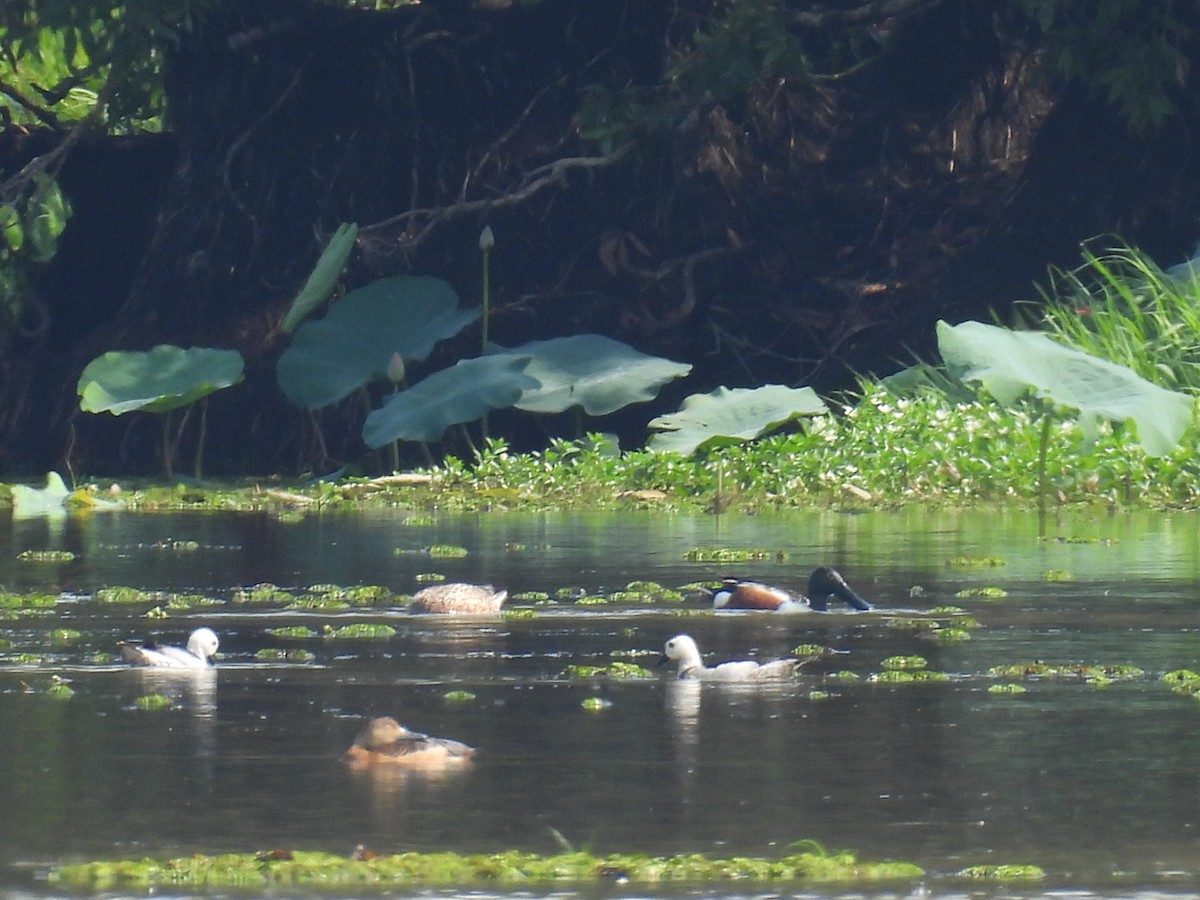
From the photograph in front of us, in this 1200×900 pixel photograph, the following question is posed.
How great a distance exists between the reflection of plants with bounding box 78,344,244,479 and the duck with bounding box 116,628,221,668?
11.5 metres

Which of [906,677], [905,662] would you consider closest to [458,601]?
[905,662]

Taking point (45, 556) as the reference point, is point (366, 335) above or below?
above

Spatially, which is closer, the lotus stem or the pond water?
the pond water

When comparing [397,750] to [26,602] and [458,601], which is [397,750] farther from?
[26,602]

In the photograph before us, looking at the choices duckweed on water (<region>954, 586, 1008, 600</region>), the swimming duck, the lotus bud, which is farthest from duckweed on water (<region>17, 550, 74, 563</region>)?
the lotus bud

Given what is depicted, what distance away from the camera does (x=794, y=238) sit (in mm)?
20891

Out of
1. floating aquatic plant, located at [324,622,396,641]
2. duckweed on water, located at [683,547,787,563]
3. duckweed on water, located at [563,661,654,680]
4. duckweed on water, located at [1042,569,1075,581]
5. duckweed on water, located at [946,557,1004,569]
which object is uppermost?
duckweed on water, located at [683,547,787,563]

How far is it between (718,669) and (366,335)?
41.4 ft

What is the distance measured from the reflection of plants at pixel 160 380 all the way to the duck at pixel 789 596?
10.5 m

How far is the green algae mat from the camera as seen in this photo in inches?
205

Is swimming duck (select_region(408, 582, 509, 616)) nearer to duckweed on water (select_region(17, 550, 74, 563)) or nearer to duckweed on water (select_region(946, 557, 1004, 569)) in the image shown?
duckweed on water (select_region(946, 557, 1004, 569))

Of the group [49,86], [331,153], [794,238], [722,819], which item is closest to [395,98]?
[331,153]

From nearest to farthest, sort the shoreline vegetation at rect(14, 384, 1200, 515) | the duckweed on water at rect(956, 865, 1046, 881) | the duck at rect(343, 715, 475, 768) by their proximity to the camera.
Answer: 1. the duckweed on water at rect(956, 865, 1046, 881)
2. the duck at rect(343, 715, 475, 768)
3. the shoreline vegetation at rect(14, 384, 1200, 515)

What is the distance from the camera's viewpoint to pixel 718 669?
820 cm
